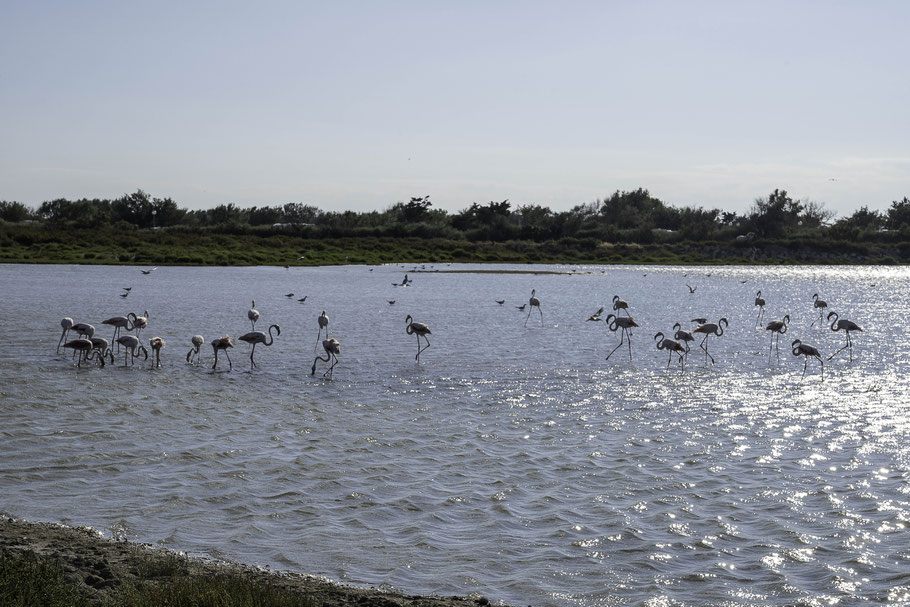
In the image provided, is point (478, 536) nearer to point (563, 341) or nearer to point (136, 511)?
point (136, 511)

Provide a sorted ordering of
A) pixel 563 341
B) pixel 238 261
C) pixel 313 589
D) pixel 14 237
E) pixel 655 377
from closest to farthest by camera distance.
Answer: pixel 313 589
pixel 655 377
pixel 563 341
pixel 238 261
pixel 14 237

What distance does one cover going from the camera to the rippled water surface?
670 cm

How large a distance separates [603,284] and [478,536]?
45.0 metres

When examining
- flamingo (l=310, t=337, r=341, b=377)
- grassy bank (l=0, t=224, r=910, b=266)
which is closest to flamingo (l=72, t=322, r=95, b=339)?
flamingo (l=310, t=337, r=341, b=377)

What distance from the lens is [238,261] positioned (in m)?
63.7

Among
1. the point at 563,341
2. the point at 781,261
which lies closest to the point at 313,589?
the point at 563,341

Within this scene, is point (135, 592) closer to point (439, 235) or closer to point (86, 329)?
point (86, 329)

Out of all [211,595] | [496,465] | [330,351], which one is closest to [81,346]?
[330,351]

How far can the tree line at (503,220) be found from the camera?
98.9 m

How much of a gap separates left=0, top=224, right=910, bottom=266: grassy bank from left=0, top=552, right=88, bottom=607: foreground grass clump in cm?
5778

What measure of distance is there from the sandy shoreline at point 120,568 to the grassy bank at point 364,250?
56.3m

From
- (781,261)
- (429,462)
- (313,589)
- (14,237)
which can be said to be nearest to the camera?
(313,589)

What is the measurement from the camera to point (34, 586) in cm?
491

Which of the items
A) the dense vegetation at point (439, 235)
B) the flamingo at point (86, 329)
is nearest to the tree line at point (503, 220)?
the dense vegetation at point (439, 235)
